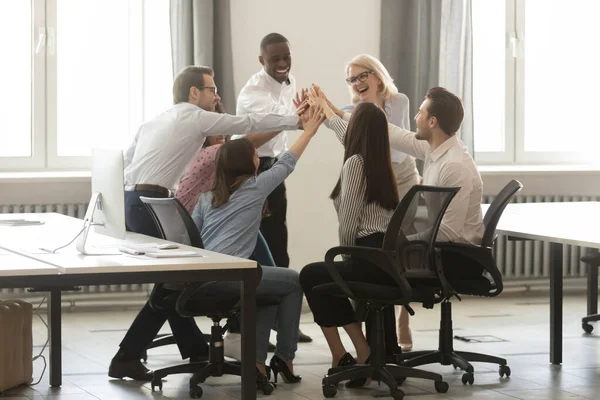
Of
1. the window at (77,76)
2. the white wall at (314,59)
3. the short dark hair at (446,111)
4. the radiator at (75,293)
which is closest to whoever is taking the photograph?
the short dark hair at (446,111)

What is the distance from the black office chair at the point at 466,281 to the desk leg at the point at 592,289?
5.05 ft

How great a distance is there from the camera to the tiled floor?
4.42 metres

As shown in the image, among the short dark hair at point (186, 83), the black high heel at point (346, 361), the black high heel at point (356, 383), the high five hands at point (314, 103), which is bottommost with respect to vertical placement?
the black high heel at point (356, 383)

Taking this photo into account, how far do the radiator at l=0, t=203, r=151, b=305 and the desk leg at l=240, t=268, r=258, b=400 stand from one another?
323cm

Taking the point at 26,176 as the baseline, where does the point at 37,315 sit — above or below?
below

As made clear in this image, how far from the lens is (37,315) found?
6438 mm

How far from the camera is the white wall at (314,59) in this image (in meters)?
6.86

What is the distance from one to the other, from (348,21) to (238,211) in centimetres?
306

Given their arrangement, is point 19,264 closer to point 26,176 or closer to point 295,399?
point 295,399

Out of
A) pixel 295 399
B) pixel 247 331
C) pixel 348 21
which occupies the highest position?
pixel 348 21

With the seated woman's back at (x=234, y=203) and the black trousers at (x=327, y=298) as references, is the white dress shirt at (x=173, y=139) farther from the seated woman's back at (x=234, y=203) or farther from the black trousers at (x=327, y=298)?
the black trousers at (x=327, y=298)

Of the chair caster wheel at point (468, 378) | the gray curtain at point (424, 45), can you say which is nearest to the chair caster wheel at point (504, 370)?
the chair caster wheel at point (468, 378)

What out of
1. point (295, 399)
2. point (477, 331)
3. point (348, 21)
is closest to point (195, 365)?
point (295, 399)

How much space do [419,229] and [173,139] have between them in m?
1.33
